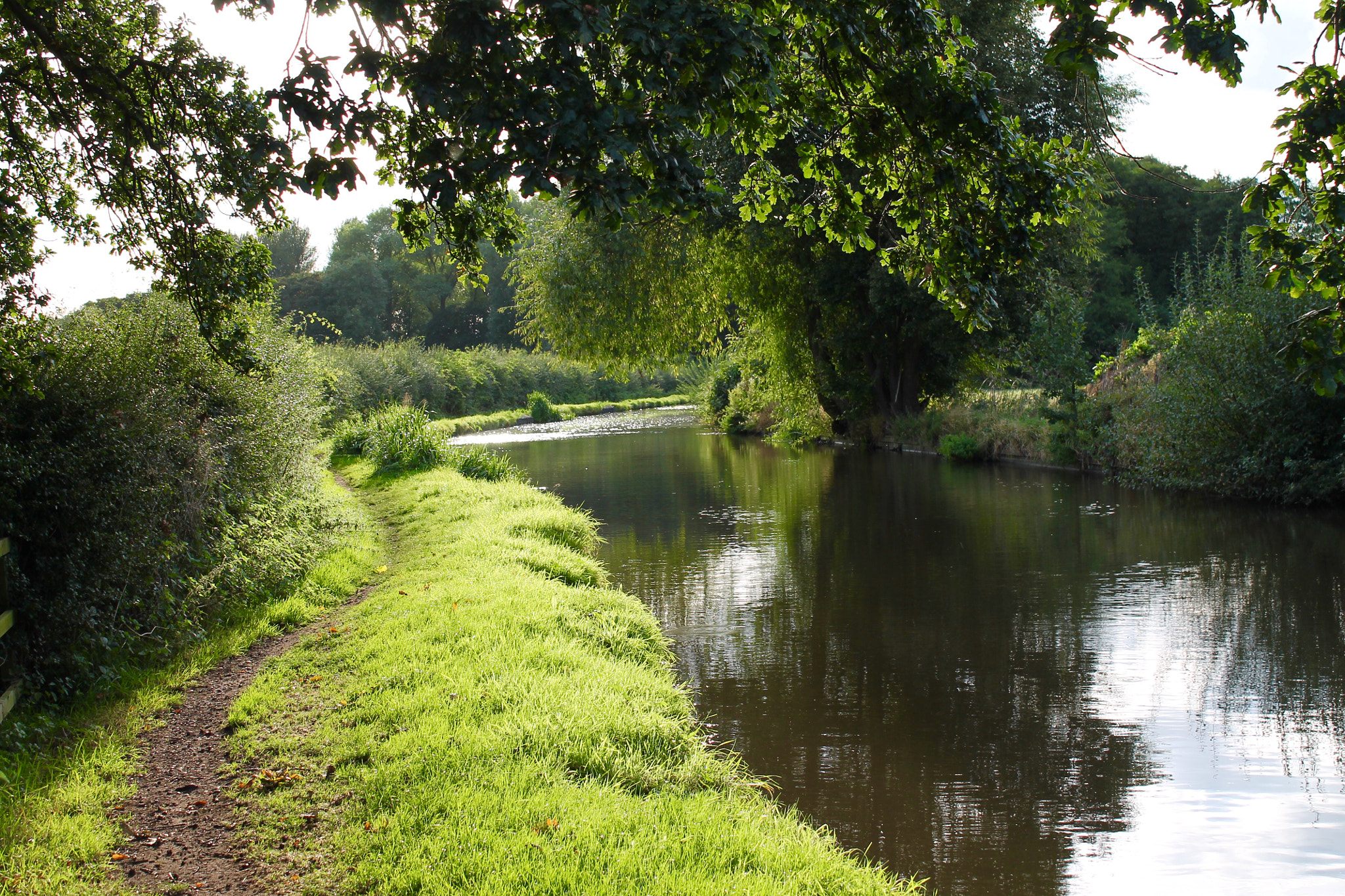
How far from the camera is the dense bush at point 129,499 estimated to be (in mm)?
6016

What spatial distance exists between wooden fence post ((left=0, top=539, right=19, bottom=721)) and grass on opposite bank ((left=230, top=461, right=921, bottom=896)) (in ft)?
4.28

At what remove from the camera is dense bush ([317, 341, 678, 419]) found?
36219 millimetres

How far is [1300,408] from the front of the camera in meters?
14.1

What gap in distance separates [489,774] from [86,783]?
2.27m

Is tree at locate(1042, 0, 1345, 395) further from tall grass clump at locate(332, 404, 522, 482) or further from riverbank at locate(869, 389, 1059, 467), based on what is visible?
riverbank at locate(869, 389, 1059, 467)

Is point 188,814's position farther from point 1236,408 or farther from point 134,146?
point 1236,408

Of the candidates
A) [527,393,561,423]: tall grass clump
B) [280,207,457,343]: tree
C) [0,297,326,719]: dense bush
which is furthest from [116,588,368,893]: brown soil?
[280,207,457,343]: tree

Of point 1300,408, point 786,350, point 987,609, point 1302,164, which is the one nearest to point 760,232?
point 786,350

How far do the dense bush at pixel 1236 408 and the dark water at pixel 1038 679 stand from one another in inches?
25.8

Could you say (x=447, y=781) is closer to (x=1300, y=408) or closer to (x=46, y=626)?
(x=46, y=626)

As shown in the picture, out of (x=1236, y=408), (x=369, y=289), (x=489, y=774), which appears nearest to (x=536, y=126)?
(x=489, y=774)

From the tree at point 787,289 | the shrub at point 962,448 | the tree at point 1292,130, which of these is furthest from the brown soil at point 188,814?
the shrub at point 962,448

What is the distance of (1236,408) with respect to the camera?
14719mm

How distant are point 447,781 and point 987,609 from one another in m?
6.80
